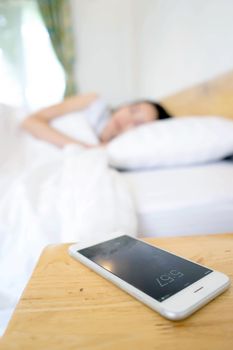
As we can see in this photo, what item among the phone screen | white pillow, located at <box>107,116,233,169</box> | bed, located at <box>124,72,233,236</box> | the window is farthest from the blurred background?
the phone screen

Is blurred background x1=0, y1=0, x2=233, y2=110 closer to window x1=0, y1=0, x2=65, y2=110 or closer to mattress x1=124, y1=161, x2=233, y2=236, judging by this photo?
window x1=0, y1=0, x2=65, y2=110

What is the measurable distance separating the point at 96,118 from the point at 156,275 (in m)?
1.33

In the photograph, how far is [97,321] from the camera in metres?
0.26

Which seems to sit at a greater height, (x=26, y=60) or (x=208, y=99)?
(x=26, y=60)

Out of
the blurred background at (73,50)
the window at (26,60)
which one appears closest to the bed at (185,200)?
the blurred background at (73,50)

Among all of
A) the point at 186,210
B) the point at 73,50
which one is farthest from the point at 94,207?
the point at 73,50

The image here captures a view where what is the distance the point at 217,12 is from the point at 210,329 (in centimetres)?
118

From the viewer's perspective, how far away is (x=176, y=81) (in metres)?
1.57

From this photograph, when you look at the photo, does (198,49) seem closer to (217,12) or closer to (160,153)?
(217,12)

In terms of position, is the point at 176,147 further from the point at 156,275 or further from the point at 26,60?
the point at 26,60

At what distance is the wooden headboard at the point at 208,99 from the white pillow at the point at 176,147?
17 cm

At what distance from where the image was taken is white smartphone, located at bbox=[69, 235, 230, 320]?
10.6 inches

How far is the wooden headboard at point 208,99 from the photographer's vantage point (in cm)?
100

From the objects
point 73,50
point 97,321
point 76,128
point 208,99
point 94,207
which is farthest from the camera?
point 73,50
